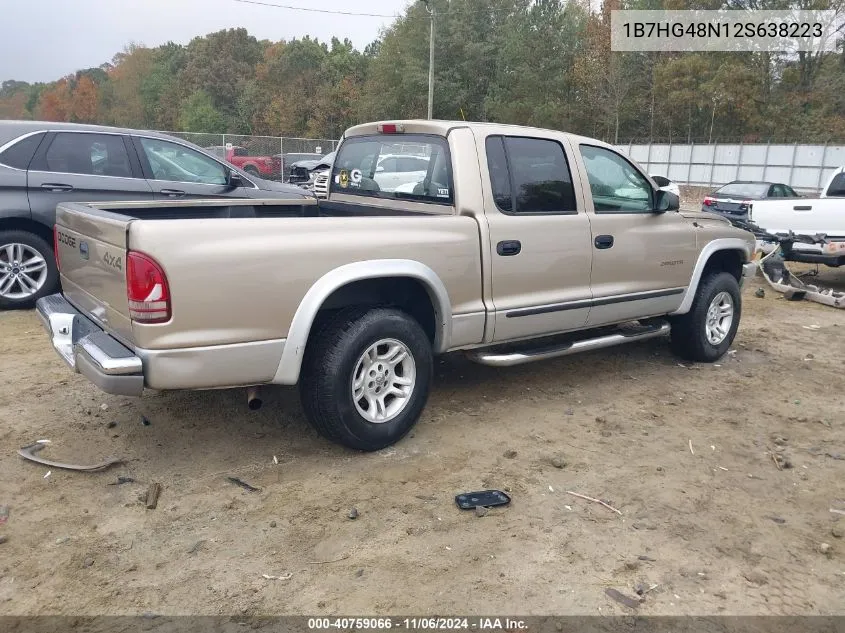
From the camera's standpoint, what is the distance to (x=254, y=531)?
127 inches

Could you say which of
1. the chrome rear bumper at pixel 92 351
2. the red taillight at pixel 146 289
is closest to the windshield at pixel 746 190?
the chrome rear bumper at pixel 92 351

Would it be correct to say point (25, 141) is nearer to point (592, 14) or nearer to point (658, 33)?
point (658, 33)

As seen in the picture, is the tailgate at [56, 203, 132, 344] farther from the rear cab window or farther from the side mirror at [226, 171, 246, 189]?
the side mirror at [226, 171, 246, 189]

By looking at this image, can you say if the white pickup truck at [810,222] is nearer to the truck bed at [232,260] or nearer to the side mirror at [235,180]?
the truck bed at [232,260]

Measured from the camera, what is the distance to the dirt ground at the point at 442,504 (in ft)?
9.29

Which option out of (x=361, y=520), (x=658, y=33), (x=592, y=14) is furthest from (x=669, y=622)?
(x=592, y=14)

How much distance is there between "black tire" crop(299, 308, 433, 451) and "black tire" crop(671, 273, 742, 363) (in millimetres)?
2812

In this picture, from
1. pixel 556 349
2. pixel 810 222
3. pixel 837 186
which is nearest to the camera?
pixel 556 349

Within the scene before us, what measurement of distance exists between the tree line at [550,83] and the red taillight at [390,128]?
2037 cm

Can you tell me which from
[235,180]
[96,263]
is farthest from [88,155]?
[96,263]

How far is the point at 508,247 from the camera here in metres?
4.36

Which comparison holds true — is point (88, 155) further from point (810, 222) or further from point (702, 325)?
point (810, 222)

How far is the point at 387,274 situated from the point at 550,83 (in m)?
40.9

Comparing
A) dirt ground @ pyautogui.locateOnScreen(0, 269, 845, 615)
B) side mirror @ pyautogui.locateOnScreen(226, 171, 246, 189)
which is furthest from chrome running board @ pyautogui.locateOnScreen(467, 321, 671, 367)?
side mirror @ pyautogui.locateOnScreen(226, 171, 246, 189)
